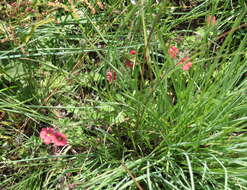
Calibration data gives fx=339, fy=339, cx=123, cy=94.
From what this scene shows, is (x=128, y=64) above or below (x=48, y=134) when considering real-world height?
above

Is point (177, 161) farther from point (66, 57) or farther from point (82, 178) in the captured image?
point (66, 57)

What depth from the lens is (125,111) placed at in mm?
1207

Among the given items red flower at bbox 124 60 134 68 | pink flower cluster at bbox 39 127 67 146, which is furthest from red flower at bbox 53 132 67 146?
red flower at bbox 124 60 134 68

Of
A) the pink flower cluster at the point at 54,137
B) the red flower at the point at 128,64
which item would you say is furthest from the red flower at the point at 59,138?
the red flower at the point at 128,64

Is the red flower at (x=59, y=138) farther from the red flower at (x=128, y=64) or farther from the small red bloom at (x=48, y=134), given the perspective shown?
the red flower at (x=128, y=64)

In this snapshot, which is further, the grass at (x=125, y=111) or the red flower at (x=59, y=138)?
the red flower at (x=59, y=138)

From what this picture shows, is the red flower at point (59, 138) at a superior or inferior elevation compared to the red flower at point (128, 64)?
inferior

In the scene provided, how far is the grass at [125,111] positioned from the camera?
1.10 meters

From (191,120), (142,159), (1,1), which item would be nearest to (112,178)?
(142,159)

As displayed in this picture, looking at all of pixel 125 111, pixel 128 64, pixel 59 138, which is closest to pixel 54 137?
pixel 59 138

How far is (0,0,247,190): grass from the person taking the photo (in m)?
1.10

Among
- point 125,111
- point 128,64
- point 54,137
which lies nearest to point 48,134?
point 54,137

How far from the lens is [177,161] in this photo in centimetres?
121

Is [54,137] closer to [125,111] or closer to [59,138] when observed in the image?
[59,138]
